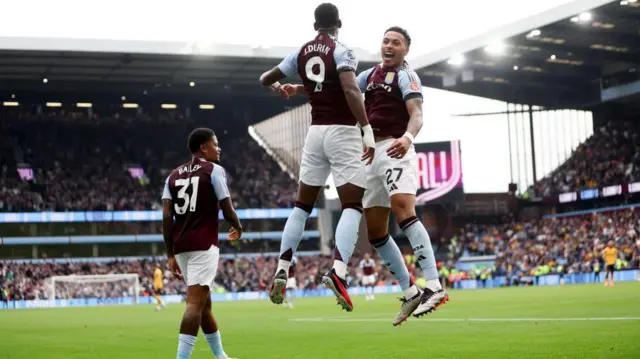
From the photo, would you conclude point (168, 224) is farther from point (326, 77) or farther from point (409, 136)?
point (409, 136)

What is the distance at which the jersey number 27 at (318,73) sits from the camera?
28.3 feet

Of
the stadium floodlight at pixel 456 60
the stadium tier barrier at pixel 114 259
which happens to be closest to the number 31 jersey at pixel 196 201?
the stadium floodlight at pixel 456 60

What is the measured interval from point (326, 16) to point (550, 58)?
5039cm

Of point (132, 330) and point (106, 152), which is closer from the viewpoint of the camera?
point (132, 330)

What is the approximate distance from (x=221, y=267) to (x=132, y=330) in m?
39.9

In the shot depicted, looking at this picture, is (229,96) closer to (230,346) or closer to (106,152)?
(106,152)

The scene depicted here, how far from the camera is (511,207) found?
7281cm

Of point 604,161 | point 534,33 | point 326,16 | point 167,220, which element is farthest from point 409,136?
point 604,161

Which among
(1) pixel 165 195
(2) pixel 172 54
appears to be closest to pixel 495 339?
(1) pixel 165 195

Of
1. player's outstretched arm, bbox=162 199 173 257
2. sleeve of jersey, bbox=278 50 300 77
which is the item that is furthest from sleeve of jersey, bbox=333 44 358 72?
player's outstretched arm, bbox=162 199 173 257

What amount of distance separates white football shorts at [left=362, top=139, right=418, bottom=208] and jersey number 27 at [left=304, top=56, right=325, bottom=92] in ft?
3.36

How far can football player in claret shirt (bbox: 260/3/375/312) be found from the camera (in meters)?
8.46

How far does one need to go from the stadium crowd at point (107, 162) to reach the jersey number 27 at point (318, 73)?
5318 centimetres

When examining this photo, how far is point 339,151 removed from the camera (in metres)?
8.65
